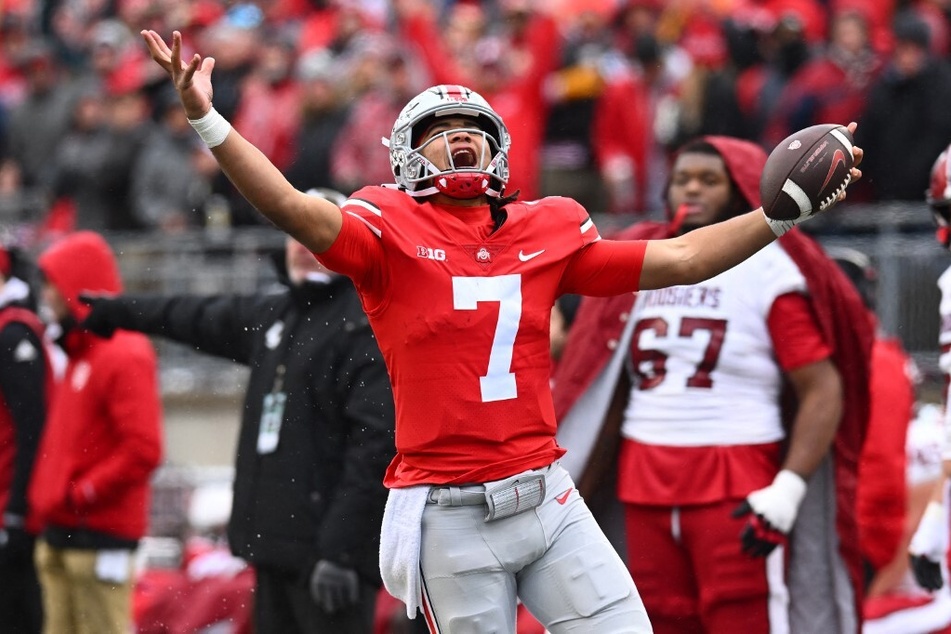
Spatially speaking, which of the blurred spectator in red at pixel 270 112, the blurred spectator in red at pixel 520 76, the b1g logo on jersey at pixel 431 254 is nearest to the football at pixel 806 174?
the b1g logo on jersey at pixel 431 254

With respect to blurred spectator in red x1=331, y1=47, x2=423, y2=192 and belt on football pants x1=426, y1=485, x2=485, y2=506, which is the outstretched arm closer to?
belt on football pants x1=426, y1=485, x2=485, y2=506

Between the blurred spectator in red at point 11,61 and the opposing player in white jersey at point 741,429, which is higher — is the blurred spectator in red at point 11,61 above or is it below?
above

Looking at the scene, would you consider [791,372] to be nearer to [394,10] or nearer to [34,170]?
[394,10]

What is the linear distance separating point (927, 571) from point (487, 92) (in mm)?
6129

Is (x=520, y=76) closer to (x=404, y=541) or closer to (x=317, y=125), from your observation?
(x=317, y=125)

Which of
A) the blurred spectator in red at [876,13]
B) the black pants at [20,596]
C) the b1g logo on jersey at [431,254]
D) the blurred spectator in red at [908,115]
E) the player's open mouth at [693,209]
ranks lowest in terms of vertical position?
the black pants at [20,596]

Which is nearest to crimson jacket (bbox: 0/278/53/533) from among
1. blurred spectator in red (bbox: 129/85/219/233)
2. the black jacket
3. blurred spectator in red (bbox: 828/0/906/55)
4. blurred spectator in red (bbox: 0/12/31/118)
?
the black jacket

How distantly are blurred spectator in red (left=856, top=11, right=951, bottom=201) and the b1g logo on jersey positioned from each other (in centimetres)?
598

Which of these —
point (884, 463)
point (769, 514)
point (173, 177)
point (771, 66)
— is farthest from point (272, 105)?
point (769, 514)

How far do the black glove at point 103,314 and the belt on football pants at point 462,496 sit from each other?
293 centimetres

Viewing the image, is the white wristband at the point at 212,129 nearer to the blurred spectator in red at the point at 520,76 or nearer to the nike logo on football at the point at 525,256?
the nike logo on football at the point at 525,256

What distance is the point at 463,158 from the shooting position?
16.6ft

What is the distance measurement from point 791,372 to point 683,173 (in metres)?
0.88

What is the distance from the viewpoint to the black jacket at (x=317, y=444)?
6.62 meters
